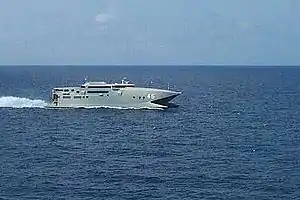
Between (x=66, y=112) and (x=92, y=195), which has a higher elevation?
(x=66, y=112)

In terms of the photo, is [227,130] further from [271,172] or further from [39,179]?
[39,179]

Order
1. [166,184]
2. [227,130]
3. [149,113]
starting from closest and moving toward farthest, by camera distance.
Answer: [166,184]
[227,130]
[149,113]

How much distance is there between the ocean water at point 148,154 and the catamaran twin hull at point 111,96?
4.02 m

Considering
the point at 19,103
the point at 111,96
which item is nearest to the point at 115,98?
the point at 111,96

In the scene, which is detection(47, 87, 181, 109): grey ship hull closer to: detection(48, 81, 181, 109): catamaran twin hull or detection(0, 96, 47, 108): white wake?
detection(48, 81, 181, 109): catamaran twin hull

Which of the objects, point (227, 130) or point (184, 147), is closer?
point (184, 147)

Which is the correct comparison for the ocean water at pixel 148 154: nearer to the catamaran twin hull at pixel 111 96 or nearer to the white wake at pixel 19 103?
the catamaran twin hull at pixel 111 96

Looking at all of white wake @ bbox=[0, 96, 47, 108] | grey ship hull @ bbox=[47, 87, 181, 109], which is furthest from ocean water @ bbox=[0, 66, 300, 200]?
white wake @ bbox=[0, 96, 47, 108]

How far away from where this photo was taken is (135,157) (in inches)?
3767

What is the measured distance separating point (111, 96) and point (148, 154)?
70.4 m

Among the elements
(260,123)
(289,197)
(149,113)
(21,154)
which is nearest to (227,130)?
(260,123)

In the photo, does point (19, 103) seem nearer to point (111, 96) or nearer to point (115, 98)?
point (111, 96)

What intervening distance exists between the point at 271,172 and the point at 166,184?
16.4 metres

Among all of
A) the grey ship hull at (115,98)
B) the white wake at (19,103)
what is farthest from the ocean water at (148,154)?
the white wake at (19,103)
